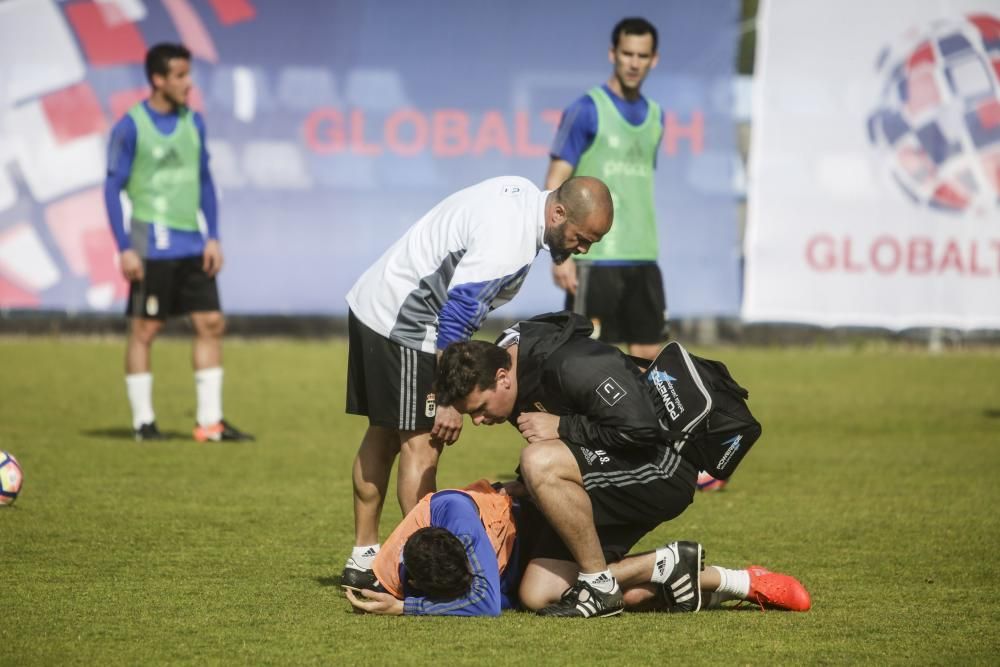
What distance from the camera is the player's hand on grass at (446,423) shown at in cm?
548

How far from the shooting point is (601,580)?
214 inches

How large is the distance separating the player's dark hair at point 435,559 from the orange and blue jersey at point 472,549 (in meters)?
0.07

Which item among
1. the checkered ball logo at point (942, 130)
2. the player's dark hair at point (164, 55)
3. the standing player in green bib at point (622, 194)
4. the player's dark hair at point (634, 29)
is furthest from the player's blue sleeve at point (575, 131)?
the checkered ball logo at point (942, 130)

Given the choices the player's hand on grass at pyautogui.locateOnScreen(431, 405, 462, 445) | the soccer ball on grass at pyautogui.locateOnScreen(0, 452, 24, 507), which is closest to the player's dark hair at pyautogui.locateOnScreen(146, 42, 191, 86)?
the soccer ball on grass at pyautogui.locateOnScreen(0, 452, 24, 507)

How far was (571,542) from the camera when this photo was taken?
5391mm

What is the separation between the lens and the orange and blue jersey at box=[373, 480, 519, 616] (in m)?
5.37

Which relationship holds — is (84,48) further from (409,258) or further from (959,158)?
(409,258)

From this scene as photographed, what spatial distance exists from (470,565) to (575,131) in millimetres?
4317

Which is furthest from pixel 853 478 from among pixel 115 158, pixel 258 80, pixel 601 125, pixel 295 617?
pixel 258 80

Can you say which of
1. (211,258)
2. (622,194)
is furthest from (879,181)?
(211,258)

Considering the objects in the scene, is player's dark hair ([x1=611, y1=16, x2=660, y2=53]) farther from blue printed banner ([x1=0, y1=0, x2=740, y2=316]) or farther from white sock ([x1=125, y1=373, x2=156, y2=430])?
blue printed banner ([x1=0, y1=0, x2=740, y2=316])

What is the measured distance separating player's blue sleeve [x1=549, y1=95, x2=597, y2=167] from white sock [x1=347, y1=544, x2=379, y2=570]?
144 inches

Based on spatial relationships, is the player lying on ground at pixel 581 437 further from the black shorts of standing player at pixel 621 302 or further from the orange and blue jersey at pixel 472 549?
the black shorts of standing player at pixel 621 302

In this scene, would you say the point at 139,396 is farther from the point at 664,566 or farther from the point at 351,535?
the point at 664,566
